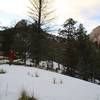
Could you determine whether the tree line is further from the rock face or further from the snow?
the rock face

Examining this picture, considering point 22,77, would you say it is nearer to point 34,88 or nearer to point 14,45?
point 34,88

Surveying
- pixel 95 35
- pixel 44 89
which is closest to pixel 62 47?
pixel 44 89

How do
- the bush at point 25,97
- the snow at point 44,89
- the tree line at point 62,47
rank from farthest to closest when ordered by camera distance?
the tree line at point 62,47
the snow at point 44,89
the bush at point 25,97

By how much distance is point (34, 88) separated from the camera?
5.60 meters

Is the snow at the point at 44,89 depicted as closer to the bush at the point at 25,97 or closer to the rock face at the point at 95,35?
the bush at the point at 25,97

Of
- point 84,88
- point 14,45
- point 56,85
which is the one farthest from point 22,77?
point 14,45

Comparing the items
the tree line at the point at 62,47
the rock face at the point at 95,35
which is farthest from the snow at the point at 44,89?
the rock face at the point at 95,35

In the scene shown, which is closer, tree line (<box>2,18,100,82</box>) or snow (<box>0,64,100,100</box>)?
snow (<box>0,64,100,100</box>)

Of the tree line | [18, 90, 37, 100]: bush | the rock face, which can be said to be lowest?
[18, 90, 37, 100]: bush

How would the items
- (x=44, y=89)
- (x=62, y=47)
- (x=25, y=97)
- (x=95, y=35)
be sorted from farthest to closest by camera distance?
(x=95, y=35), (x=62, y=47), (x=44, y=89), (x=25, y=97)

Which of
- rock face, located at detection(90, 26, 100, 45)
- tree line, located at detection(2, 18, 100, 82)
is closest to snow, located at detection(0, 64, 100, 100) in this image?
tree line, located at detection(2, 18, 100, 82)

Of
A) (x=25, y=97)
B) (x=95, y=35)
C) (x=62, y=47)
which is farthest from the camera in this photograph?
(x=95, y=35)

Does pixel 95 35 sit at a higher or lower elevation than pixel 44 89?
higher

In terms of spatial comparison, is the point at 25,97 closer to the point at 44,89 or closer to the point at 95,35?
the point at 44,89
